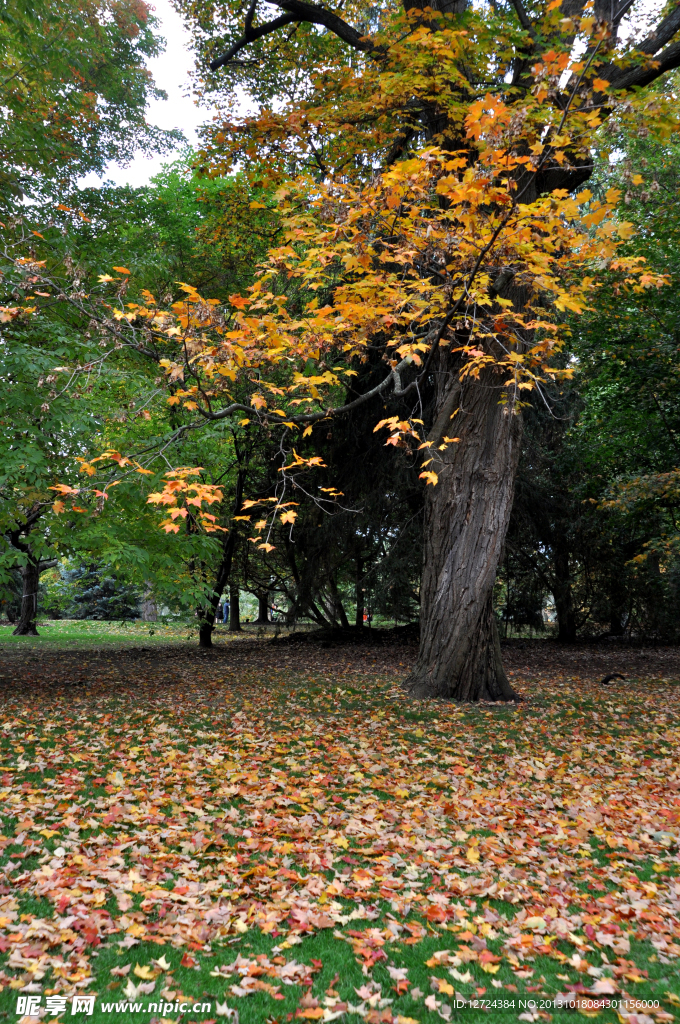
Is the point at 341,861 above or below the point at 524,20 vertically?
below

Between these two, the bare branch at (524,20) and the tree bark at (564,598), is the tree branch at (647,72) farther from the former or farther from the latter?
the tree bark at (564,598)

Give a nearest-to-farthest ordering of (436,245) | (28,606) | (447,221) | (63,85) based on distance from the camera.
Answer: (436,245) → (447,221) → (63,85) → (28,606)

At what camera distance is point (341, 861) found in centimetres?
446

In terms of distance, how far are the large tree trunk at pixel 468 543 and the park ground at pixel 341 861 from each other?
56cm

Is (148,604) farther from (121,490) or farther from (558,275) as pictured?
(558,275)

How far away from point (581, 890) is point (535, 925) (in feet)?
2.06

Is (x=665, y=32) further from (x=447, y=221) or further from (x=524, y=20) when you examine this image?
(x=447, y=221)

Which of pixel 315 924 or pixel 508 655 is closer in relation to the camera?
pixel 315 924

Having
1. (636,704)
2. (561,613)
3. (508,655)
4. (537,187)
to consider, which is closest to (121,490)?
(537,187)

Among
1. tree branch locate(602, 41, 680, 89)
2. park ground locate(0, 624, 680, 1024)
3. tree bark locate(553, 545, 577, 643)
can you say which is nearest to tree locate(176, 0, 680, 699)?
tree branch locate(602, 41, 680, 89)

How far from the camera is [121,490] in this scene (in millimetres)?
9023

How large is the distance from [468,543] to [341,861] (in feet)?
16.2

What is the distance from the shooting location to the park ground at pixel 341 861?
3.08m

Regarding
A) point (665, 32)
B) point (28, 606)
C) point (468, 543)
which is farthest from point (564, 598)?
point (28, 606)
